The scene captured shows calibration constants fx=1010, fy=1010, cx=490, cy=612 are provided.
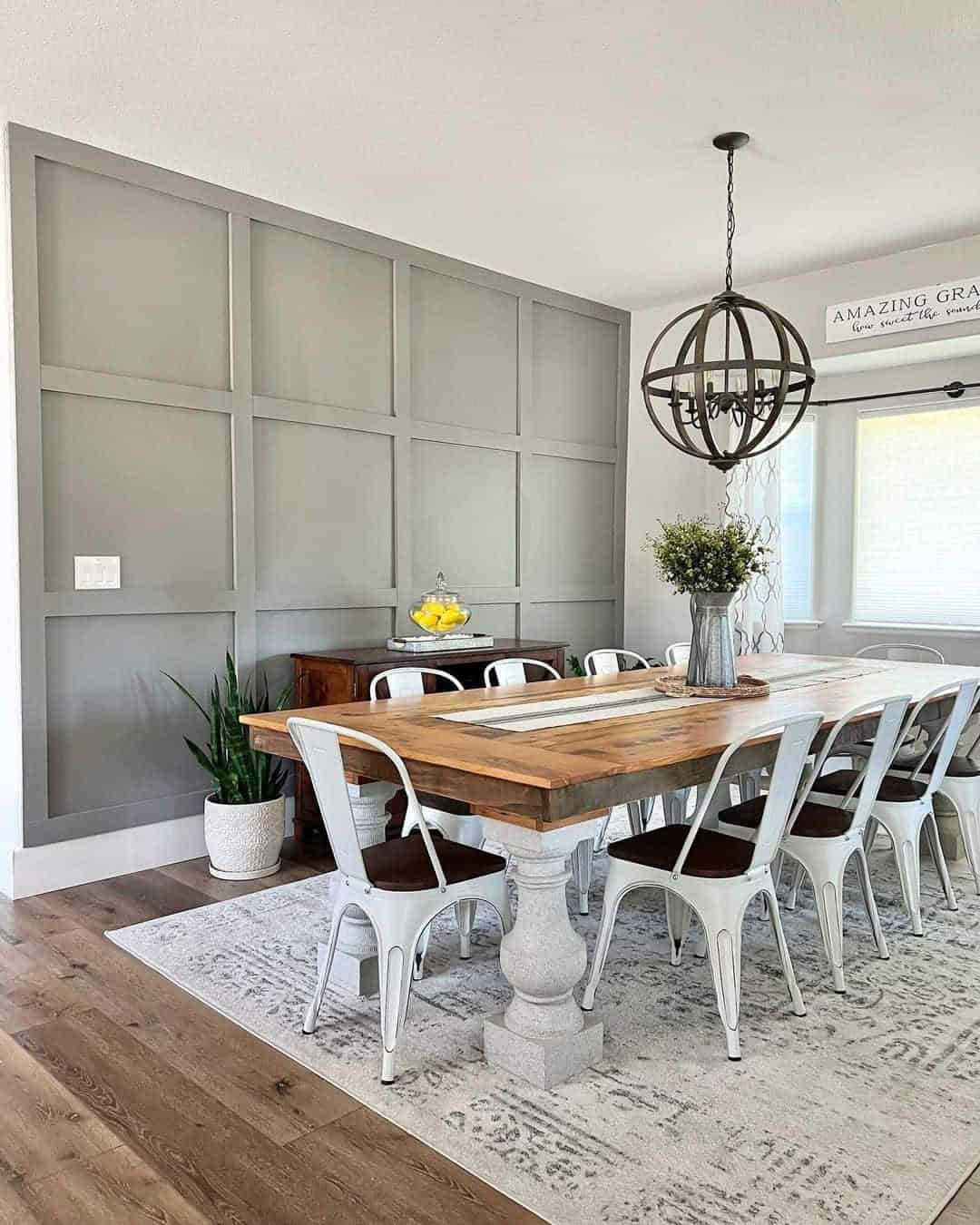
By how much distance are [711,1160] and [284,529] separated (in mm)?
3175

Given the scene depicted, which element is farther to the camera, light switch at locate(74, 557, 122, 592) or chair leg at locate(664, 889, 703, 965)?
light switch at locate(74, 557, 122, 592)

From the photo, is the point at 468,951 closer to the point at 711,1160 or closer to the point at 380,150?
the point at 711,1160

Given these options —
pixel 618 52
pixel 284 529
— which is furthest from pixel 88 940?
pixel 618 52

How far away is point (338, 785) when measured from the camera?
2.39 meters

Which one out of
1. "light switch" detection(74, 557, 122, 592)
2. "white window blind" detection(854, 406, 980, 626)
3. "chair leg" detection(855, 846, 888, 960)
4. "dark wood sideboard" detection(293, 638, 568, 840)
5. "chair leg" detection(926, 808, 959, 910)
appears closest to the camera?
"chair leg" detection(855, 846, 888, 960)

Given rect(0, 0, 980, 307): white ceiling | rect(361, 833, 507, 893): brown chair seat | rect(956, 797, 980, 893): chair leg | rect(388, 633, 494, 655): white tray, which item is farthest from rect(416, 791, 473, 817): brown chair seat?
rect(0, 0, 980, 307): white ceiling

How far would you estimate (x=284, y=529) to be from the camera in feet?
14.7

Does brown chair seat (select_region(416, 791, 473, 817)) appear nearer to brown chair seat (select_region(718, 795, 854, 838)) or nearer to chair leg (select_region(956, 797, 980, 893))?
brown chair seat (select_region(718, 795, 854, 838))

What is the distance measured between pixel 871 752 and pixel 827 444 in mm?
3369

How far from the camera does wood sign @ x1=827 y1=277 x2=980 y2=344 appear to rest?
189 inches

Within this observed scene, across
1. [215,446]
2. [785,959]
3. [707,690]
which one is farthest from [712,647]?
[215,446]

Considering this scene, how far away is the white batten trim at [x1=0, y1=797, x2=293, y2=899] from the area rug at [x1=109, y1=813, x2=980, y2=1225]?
23.7 inches

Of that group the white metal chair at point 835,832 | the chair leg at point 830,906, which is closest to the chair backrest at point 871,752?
the white metal chair at point 835,832

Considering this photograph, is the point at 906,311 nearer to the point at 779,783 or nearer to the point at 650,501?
the point at 650,501
